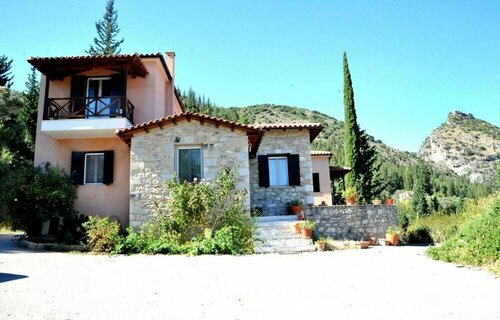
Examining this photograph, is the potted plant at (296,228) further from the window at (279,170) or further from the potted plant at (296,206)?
the window at (279,170)

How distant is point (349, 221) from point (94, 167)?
412 inches

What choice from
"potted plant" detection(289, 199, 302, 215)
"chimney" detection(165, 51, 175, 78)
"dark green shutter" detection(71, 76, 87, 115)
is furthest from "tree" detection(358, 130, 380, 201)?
"dark green shutter" detection(71, 76, 87, 115)

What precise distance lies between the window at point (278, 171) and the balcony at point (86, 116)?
250 inches

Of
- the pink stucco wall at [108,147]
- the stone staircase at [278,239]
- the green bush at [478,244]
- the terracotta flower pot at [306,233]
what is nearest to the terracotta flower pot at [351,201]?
the stone staircase at [278,239]

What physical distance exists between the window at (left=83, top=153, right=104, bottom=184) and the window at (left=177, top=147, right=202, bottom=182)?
385 centimetres

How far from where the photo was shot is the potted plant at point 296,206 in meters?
14.3

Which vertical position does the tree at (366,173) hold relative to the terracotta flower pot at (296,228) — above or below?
above

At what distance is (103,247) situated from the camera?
34.4 feet

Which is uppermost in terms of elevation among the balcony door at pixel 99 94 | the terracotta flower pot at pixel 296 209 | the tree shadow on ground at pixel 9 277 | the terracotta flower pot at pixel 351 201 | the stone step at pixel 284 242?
the balcony door at pixel 99 94

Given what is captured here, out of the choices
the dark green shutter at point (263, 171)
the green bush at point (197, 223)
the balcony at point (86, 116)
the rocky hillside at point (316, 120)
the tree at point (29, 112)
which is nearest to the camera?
the green bush at point (197, 223)

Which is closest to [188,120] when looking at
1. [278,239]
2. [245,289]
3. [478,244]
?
[278,239]

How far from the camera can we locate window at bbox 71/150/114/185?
13.9m

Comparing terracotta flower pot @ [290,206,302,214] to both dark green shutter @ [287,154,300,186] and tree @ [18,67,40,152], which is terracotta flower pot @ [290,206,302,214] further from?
tree @ [18,67,40,152]

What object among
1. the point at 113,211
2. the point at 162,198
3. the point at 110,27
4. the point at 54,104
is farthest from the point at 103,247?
the point at 110,27
